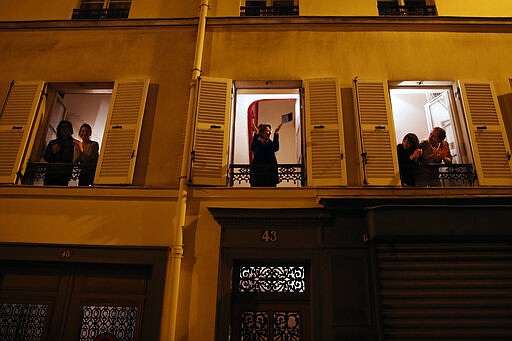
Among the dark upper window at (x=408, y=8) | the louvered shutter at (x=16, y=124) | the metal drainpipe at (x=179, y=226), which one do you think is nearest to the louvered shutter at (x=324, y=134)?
the metal drainpipe at (x=179, y=226)

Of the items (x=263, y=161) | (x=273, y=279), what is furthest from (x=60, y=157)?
(x=273, y=279)

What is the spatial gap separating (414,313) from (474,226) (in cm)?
134

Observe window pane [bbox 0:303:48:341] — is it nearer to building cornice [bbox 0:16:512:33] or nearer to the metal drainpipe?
the metal drainpipe

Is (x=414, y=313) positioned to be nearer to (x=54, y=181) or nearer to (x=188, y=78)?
(x=188, y=78)

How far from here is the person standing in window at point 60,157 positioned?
230 inches

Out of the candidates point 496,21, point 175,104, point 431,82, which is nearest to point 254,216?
point 175,104

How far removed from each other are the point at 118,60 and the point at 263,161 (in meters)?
3.01

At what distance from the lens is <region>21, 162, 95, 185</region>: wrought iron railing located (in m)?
5.86

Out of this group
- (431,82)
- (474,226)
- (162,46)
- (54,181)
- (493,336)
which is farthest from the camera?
(162,46)

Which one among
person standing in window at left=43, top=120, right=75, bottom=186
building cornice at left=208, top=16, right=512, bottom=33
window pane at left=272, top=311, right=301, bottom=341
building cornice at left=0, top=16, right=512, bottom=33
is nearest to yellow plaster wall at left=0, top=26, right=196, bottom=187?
building cornice at left=0, top=16, right=512, bottom=33

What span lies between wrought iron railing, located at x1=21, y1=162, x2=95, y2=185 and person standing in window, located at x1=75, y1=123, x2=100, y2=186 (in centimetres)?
2

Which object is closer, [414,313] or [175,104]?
[414,313]

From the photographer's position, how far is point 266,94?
6.62 m

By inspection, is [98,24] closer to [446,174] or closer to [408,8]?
[408,8]
